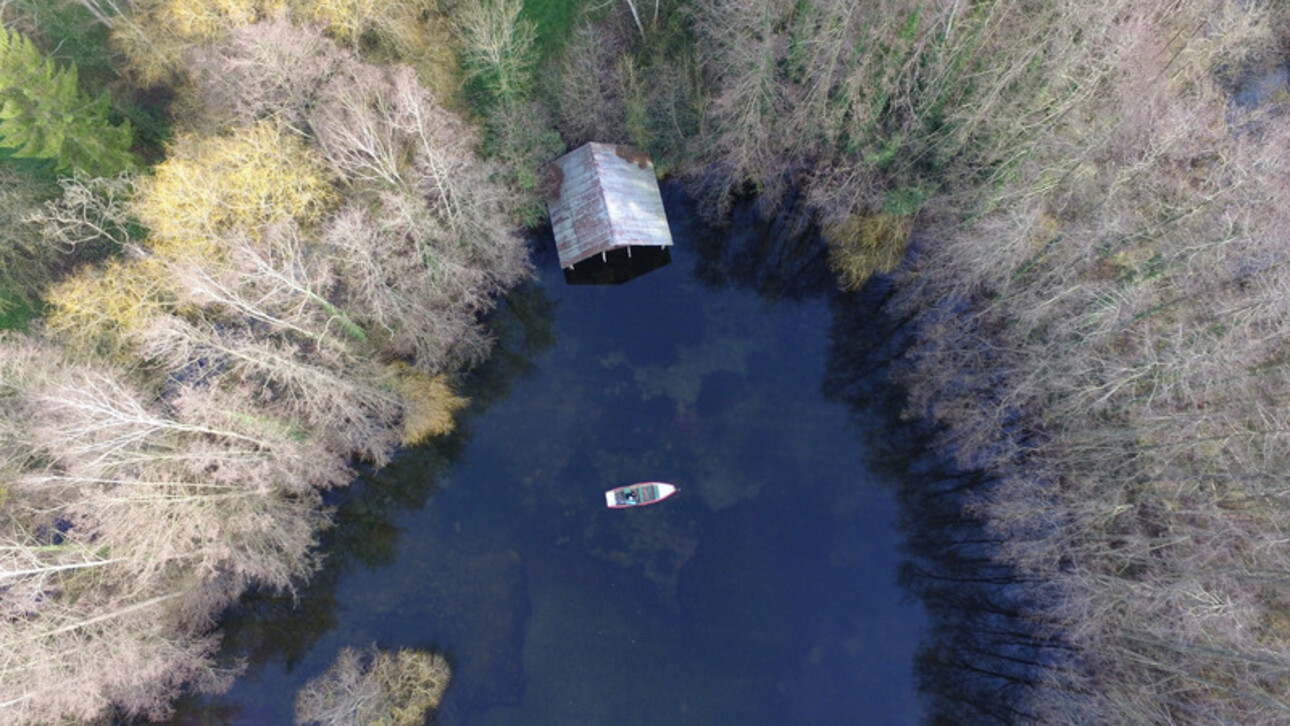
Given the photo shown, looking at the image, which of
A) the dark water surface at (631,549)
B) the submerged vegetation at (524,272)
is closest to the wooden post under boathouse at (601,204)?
the submerged vegetation at (524,272)

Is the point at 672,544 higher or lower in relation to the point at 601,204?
lower

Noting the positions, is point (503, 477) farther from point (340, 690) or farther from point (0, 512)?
point (0, 512)

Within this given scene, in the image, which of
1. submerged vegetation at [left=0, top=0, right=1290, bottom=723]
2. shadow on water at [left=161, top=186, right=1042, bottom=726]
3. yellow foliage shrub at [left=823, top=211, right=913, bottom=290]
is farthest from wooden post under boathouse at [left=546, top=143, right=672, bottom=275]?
yellow foliage shrub at [left=823, top=211, right=913, bottom=290]

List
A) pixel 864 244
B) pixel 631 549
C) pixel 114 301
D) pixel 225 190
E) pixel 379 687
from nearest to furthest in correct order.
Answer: pixel 225 190
pixel 114 301
pixel 379 687
pixel 631 549
pixel 864 244

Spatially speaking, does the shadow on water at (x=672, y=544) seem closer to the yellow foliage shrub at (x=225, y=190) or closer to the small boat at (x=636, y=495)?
the small boat at (x=636, y=495)

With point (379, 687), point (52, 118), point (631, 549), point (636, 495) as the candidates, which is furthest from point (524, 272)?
point (379, 687)

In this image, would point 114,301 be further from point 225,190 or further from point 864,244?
point 864,244

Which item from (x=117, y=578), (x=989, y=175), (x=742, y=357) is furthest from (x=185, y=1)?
(x=989, y=175)
